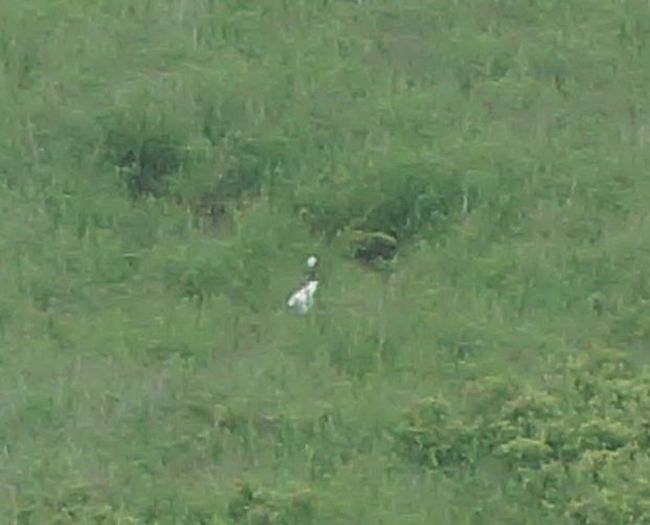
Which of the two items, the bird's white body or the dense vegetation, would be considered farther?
the bird's white body

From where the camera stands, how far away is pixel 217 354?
5.57m

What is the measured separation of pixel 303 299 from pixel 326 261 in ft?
0.88

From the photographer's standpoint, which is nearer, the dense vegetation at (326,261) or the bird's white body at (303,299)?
the dense vegetation at (326,261)

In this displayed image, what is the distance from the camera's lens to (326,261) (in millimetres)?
6047

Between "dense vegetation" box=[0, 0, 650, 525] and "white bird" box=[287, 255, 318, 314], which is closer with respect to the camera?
"dense vegetation" box=[0, 0, 650, 525]

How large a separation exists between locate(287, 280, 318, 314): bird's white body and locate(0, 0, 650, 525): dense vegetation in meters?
0.06

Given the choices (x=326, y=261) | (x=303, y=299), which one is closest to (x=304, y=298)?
(x=303, y=299)

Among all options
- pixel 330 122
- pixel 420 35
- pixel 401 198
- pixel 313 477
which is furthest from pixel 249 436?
pixel 420 35

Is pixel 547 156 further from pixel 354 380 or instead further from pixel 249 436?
pixel 249 436

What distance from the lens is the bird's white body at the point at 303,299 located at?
5797mm

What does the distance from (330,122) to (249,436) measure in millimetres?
1771

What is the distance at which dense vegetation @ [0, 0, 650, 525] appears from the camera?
5.05 meters

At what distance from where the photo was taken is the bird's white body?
5.80 metres

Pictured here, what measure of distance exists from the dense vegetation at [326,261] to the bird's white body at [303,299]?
6cm
